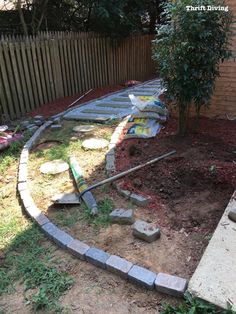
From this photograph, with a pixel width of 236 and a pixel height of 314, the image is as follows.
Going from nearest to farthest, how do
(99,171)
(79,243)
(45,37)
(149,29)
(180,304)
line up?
(180,304) < (79,243) < (99,171) < (45,37) < (149,29)

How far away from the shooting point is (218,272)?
230 centimetres

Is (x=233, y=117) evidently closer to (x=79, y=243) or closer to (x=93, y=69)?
(x=79, y=243)

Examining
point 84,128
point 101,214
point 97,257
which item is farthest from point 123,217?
point 84,128

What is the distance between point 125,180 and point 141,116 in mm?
1803

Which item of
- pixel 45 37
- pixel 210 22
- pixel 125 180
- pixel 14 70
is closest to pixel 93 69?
pixel 45 37

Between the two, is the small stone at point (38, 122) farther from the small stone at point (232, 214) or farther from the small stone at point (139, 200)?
the small stone at point (232, 214)

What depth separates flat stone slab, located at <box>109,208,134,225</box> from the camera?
10.1 feet

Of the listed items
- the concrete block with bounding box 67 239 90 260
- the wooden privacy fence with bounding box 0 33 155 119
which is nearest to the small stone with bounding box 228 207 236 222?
the concrete block with bounding box 67 239 90 260

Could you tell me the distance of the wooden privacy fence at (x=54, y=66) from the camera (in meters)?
6.51

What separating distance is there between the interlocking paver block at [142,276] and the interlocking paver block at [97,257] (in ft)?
0.86

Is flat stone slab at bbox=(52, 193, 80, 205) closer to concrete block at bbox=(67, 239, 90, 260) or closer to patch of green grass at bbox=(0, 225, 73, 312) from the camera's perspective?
patch of green grass at bbox=(0, 225, 73, 312)

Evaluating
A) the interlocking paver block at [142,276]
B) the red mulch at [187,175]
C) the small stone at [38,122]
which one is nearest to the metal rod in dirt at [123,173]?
the red mulch at [187,175]

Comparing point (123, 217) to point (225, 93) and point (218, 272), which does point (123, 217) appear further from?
point (225, 93)

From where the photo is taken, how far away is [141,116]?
5.25 meters
